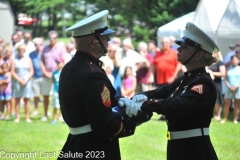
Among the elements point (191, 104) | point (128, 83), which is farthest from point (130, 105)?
point (128, 83)

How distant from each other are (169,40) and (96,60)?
330 inches

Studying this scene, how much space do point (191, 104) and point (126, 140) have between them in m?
5.60

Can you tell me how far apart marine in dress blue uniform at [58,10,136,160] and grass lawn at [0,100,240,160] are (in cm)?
409

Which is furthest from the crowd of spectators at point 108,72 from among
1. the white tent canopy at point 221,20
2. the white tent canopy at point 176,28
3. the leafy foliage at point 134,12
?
the leafy foliage at point 134,12

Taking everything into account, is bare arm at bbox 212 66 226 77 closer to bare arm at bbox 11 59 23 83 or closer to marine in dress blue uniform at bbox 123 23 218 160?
bare arm at bbox 11 59 23 83

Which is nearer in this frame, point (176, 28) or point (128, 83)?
point (128, 83)

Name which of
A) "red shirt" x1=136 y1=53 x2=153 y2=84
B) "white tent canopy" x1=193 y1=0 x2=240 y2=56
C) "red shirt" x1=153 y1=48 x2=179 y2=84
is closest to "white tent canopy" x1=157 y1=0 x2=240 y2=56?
"white tent canopy" x1=193 y1=0 x2=240 y2=56

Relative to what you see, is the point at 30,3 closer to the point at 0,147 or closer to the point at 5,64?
the point at 5,64

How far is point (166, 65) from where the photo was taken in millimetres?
12383

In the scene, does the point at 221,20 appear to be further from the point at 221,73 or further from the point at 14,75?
the point at 14,75

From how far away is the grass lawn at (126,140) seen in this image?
8555 millimetres

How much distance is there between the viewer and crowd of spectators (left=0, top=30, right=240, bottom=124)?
1231 centimetres

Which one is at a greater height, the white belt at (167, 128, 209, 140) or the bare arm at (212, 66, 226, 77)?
the white belt at (167, 128, 209, 140)

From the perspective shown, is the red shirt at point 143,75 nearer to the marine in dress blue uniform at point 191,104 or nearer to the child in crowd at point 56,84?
the child in crowd at point 56,84
